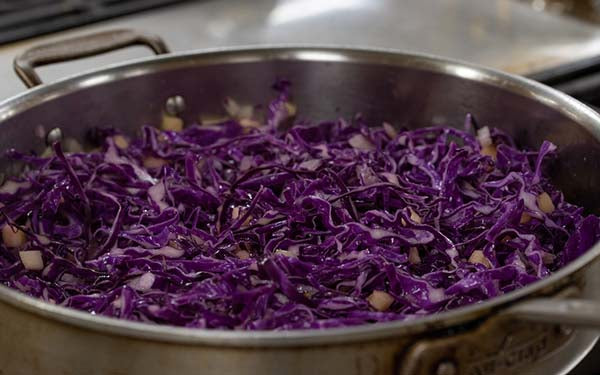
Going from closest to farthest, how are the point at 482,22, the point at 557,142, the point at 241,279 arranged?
1. the point at 241,279
2. the point at 557,142
3. the point at 482,22

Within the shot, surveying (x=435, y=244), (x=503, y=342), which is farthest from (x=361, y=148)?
(x=503, y=342)

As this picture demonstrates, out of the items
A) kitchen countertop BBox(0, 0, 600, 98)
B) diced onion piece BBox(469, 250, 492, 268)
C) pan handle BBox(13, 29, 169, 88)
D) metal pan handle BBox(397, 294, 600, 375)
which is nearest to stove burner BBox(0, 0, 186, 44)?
kitchen countertop BBox(0, 0, 600, 98)

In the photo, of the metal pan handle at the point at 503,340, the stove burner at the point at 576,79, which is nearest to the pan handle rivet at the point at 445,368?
the metal pan handle at the point at 503,340

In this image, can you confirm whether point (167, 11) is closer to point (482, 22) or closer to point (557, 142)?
point (482, 22)

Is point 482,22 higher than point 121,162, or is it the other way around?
point 482,22

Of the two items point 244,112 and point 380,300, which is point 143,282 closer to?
point 380,300

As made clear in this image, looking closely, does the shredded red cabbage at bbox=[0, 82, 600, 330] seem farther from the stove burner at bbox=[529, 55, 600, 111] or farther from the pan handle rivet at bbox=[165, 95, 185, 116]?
the stove burner at bbox=[529, 55, 600, 111]
